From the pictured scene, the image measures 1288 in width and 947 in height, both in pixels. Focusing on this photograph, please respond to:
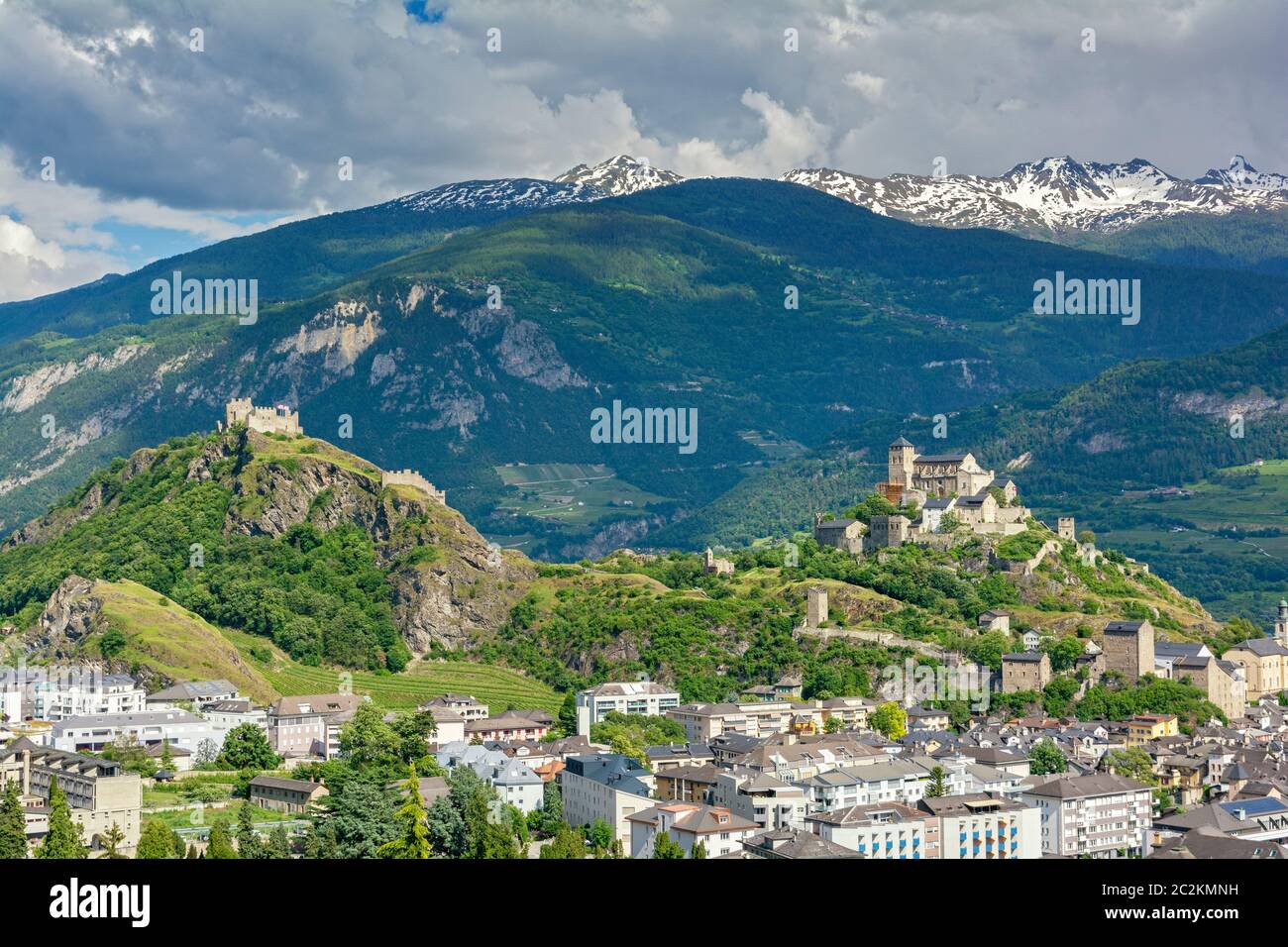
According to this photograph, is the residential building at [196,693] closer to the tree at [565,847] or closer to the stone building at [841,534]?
the tree at [565,847]

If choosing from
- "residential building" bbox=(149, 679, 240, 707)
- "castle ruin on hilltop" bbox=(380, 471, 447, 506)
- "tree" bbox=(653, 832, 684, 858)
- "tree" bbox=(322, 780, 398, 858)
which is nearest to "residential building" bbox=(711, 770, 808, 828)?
"tree" bbox=(653, 832, 684, 858)

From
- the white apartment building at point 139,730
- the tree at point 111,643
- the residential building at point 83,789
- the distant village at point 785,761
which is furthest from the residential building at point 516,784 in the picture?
the tree at point 111,643

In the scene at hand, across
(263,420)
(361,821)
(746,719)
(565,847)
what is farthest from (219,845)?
(263,420)

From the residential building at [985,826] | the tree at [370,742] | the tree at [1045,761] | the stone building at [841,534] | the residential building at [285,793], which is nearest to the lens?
the residential building at [985,826]

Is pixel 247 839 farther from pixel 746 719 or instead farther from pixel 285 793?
pixel 746 719
